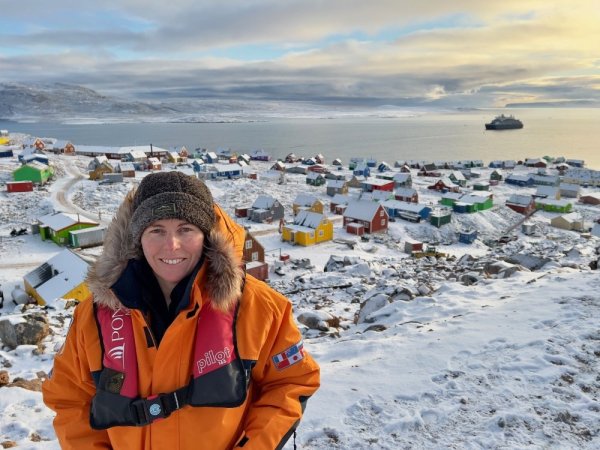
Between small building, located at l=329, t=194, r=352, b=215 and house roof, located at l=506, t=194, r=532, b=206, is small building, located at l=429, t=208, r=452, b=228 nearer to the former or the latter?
small building, located at l=329, t=194, r=352, b=215

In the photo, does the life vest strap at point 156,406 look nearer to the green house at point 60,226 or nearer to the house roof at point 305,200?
the green house at point 60,226

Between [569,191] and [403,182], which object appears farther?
[403,182]

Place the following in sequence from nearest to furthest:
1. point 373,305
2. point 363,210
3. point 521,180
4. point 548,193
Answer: point 373,305
point 363,210
point 548,193
point 521,180

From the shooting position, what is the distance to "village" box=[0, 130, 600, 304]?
91.3 feet

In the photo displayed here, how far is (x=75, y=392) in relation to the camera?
8.64 ft

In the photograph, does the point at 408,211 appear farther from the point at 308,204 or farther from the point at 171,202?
the point at 171,202

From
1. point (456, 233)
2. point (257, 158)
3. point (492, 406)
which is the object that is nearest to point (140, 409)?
point (492, 406)

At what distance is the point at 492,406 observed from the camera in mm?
4945

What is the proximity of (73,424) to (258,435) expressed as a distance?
1170mm

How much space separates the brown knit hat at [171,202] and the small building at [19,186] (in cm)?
4830

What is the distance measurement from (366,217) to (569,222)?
2248 cm

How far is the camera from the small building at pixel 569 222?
42.4 metres

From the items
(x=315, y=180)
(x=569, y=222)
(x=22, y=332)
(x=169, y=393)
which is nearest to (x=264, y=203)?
(x=315, y=180)

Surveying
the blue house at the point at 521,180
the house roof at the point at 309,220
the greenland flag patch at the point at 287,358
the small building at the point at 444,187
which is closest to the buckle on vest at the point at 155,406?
the greenland flag patch at the point at 287,358
